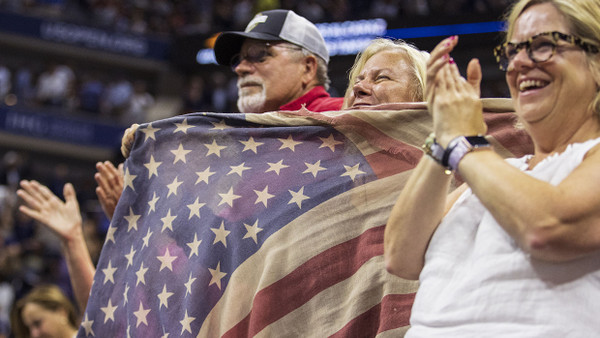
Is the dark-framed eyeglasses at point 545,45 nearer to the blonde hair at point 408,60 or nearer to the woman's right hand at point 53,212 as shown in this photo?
the blonde hair at point 408,60

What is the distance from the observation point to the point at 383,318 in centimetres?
195

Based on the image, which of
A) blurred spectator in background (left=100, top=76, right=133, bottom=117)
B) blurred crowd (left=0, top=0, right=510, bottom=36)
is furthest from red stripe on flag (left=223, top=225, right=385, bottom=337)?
blurred spectator in background (left=100, top=76, right=133, bottom=117)

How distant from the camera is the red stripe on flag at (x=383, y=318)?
76.3 inches

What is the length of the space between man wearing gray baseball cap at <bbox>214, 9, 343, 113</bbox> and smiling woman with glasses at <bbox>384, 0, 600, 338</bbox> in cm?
144

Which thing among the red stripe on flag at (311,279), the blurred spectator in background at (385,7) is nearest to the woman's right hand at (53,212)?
the red stripe on flag at (311,279)

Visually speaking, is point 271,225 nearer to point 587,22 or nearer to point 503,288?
point 503,288

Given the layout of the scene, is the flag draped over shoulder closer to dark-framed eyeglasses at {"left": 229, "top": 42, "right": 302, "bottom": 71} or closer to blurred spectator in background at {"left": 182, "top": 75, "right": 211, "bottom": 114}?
dark-framed eyeglasses at {"left": 229, "top": 42, "right": 302, "bottom": 71}

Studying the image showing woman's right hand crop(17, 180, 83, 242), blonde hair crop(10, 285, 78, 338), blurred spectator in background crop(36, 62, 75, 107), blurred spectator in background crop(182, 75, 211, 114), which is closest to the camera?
woman's right hand crop(17, 180, 83, 242)

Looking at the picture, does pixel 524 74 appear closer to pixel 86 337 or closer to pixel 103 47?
pixel 86 337

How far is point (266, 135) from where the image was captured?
7.22 ft

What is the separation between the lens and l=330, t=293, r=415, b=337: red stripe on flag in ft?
6.36

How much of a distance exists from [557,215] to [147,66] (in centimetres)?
1394

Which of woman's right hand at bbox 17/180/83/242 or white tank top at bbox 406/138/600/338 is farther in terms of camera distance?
woman's right hand at bbox 17/180/83/242

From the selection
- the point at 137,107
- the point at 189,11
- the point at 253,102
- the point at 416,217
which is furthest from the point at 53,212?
the point at 189,11
